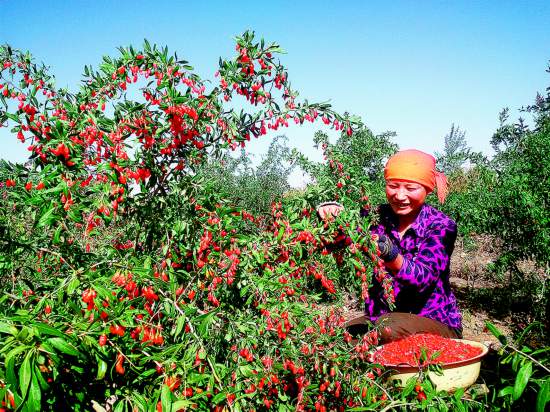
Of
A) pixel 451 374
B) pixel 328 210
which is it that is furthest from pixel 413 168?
pixel 451 374

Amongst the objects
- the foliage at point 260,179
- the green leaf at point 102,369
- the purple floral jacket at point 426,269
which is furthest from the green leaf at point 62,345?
the foliage at point 260,179

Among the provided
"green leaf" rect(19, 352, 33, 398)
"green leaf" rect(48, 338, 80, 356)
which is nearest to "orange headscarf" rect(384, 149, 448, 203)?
"green leaf" rect(48, 338, 80, 356)

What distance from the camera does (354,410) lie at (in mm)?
1463

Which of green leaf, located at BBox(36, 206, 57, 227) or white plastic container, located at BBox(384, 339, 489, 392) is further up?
green leaf, located at BBox(36, 206, 57, 227)

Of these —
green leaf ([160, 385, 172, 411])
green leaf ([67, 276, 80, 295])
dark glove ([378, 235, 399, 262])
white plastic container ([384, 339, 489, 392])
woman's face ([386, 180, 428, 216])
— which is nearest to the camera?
green leaf ([160, 385, 172, 411])

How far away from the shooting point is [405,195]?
3395mm

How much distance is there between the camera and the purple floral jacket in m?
3.27

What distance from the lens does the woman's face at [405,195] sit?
Answer: 339cm

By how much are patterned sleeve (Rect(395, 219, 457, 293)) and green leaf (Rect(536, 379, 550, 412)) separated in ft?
6.90

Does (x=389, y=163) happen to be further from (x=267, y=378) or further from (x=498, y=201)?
(x=498, y=201)

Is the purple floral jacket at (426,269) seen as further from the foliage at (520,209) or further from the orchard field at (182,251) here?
the foliage at (520,209)

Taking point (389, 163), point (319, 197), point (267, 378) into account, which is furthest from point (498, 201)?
point (267, 378)

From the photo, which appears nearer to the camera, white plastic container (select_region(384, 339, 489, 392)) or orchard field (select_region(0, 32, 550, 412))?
orchard field (select_region(0, 32, 550, 412))

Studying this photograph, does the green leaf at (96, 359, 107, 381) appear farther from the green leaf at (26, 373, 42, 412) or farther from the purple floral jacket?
the purple floral jacket
